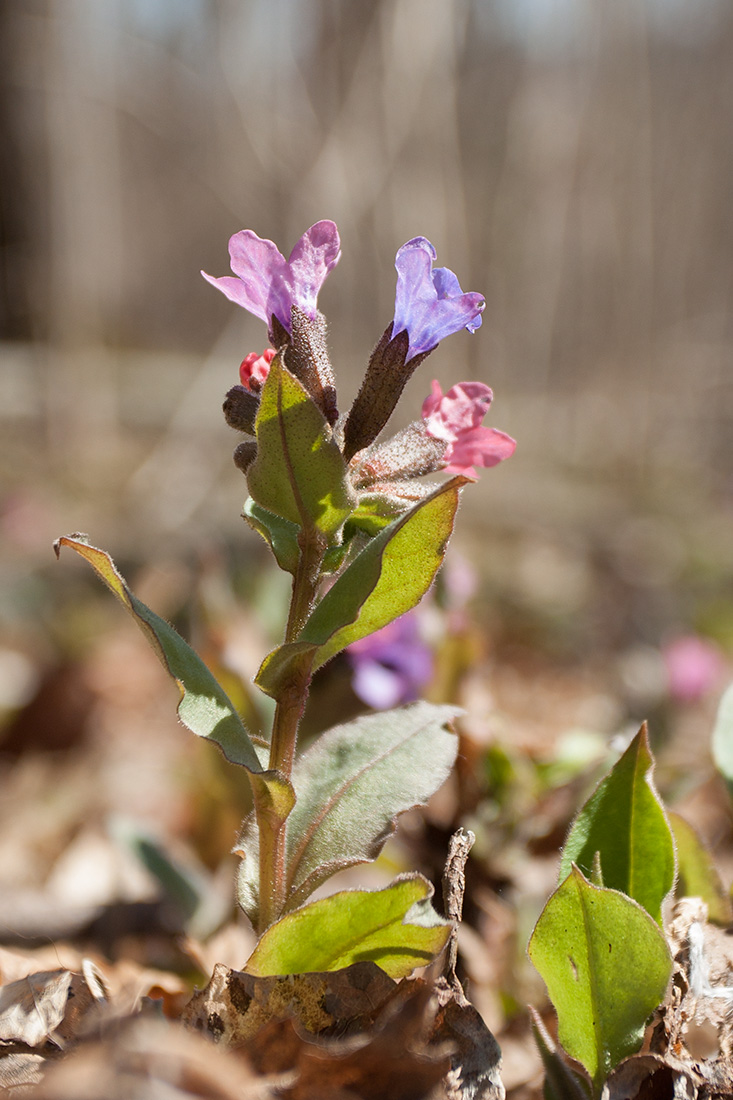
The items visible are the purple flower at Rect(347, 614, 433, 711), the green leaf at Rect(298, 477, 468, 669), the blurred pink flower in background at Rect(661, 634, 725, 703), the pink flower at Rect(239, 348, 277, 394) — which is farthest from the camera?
the blurred pink flower in background at Rect(661, 634, 725, 703)

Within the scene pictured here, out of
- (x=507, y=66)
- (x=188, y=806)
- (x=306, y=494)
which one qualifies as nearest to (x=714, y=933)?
(x=306, y=494)

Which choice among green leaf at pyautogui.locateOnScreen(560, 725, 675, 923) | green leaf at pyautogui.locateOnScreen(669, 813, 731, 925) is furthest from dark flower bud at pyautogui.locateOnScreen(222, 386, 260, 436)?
green leaf at pyautogui.locateOnScreen(669, 813, 731, 925)

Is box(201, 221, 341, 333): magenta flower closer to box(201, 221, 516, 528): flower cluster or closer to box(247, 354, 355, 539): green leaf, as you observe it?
box(201, 221, 516, 528): flower cluster

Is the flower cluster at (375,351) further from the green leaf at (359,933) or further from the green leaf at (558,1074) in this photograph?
the green leaf at (558,1074)

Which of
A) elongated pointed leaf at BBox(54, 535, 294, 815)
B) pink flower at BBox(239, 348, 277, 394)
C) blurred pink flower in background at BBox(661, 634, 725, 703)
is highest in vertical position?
pink flower at BBox(239, 348, 277, 394)

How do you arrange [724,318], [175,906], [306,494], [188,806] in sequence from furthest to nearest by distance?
[724,318], [188,806], [175,906], [306,494]

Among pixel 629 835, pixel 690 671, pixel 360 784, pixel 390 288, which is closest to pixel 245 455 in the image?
pixel 360 784

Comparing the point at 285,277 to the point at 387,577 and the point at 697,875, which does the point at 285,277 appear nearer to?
the point at 387,577

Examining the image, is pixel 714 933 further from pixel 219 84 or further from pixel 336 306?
pixel 219 84
